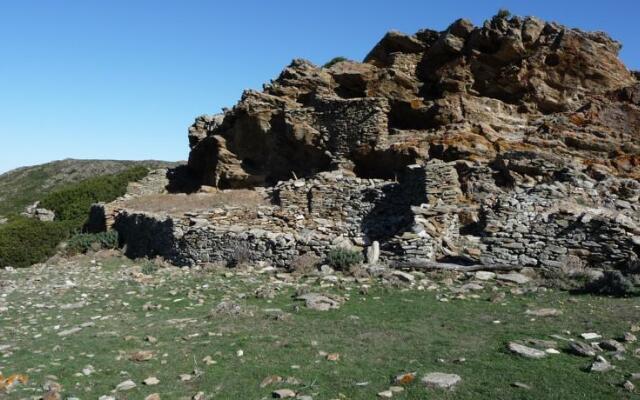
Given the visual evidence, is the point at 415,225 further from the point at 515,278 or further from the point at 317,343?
the point at 317,343

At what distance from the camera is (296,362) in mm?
6906

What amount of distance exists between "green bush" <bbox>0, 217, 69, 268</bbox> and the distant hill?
3496 centimetres

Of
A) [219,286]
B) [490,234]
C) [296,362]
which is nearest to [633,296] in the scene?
[490,234]

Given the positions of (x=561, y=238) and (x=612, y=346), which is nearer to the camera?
(x=612, y=346)

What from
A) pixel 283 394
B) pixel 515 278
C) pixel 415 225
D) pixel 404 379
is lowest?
pixel 283 394

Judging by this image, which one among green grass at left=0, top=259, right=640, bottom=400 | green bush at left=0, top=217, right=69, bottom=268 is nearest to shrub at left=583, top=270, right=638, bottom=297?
green grass at left=0, top=259, right=640, bottom=400

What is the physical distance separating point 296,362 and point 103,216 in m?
19.3

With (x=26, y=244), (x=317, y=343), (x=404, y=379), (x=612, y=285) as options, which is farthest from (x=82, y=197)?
(x=404, y=379)

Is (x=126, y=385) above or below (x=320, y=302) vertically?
below

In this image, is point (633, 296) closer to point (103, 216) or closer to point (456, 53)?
point (456, 53)

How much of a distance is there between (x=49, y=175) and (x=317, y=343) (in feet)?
234

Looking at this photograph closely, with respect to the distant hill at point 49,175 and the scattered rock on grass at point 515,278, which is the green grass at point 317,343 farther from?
the distant hill at point 49,175

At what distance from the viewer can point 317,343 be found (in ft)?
25.0

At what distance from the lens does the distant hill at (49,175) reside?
6144cm
